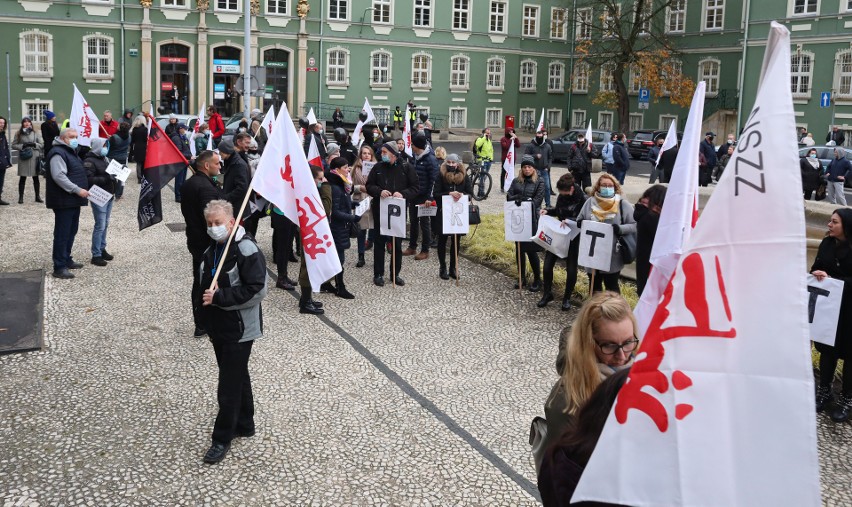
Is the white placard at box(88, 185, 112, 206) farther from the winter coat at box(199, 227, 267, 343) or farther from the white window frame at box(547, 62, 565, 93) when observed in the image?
the white window frame at box(547, 62, 565, 93)

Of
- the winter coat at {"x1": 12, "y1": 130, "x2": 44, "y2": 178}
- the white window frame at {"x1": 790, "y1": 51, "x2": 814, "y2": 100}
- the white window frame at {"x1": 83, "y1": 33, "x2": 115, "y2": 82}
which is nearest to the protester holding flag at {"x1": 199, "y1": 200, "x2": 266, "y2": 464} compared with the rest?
the winter coat at {"x1": 12, "y1": 130, "x2": 44, "y2": 178}

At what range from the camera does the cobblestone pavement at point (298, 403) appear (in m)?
5.56

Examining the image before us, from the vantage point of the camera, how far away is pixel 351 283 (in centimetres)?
1155

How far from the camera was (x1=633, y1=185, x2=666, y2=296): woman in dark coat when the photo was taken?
824 centimetres

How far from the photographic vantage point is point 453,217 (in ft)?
38.9

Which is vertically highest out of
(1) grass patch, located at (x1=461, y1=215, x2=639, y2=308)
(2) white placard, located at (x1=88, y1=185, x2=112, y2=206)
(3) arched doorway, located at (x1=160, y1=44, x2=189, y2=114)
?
(3) arched doorway, located at (x1=160, y1=44, x2=189, y2=114)

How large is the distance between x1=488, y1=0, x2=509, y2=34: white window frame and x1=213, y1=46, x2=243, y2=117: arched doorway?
A: 15943 millimetres

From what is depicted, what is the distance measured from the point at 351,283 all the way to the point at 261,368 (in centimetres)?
381

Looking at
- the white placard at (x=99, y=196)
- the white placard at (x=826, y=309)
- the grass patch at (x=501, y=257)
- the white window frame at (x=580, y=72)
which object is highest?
the white window frame at (x=580, y=72)

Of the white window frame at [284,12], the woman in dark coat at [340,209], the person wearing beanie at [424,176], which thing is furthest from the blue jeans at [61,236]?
the white window frame at [284,12]

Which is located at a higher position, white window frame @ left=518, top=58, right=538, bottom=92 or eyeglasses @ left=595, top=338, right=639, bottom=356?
white window frame @ left=518, top=58, right=538, bottom=92

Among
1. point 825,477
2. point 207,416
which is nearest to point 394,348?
point 207,416

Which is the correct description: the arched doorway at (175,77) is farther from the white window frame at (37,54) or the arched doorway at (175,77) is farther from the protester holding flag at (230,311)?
the protester holding flag at (230,311)

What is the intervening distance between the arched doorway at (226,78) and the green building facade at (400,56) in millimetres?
68
